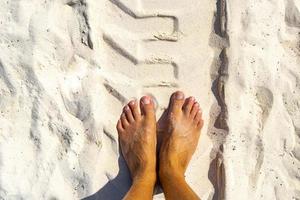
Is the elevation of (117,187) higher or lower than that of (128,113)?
lower

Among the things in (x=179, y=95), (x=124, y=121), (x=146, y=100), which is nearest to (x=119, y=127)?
(x=124, y=121)

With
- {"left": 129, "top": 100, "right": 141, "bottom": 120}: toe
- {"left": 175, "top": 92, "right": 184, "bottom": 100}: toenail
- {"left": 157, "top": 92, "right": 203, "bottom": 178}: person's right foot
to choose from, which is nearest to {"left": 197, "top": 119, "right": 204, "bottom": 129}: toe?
{"left": 157, "top": 92, "right": 203, "bottom": 178}: person's right foot

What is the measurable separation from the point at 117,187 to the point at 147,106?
299mm

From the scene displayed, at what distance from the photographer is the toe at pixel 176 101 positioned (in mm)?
1887

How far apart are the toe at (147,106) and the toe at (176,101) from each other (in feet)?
0.25

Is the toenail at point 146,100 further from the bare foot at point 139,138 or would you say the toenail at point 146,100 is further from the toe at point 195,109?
the toe at point 195,109

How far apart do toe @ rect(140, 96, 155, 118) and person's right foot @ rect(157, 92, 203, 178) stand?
7 cm

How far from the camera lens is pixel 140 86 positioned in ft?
6.10

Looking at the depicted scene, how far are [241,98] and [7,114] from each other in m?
0.80

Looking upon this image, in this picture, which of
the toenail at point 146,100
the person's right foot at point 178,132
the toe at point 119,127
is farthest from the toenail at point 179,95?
the toe at point 119,127

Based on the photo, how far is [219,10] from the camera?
74.9 inches

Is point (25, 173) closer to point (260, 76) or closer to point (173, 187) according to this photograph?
point (173, 187)

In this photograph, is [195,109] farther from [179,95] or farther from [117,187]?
[117,187]

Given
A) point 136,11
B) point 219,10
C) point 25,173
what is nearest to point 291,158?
point 219,10
